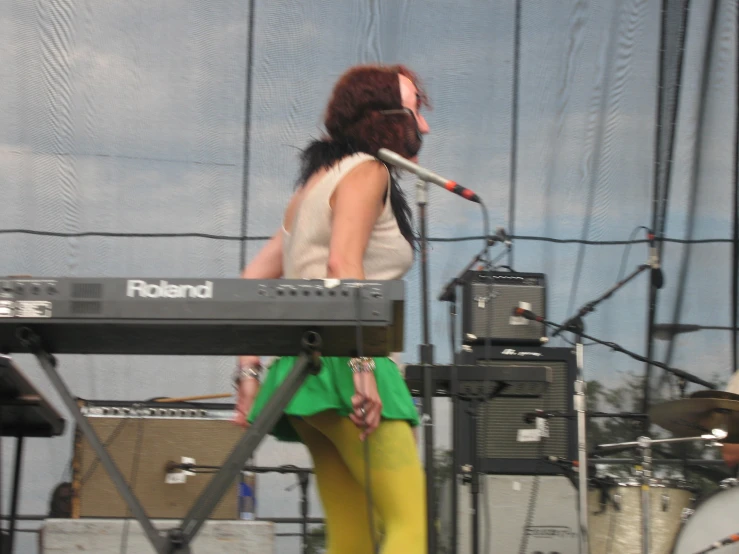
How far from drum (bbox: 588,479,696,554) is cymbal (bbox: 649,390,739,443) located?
45 centimetres

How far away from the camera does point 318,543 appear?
463 cm

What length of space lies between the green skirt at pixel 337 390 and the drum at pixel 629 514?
7.85ft

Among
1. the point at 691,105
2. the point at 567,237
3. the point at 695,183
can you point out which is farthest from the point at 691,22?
the point at 567,237

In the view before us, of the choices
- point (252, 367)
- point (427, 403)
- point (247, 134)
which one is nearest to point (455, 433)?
point (427, 403)

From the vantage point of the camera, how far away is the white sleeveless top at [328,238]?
221 centimetres

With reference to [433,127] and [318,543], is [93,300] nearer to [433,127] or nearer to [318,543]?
[318,543]

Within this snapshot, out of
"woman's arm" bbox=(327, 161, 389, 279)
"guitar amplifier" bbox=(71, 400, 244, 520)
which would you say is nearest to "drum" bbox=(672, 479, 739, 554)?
"guitar amplifier" bbox=(71, 400, 244, 520)

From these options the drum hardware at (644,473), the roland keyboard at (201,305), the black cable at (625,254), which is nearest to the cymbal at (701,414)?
the drum hardware at (644,473)

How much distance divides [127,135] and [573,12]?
2.19 meters

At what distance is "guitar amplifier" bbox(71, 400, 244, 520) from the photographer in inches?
154

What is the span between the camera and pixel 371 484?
2029 mm

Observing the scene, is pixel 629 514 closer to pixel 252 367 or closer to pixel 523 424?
pixel 523 424

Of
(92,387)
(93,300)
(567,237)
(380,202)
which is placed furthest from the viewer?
(567,237)

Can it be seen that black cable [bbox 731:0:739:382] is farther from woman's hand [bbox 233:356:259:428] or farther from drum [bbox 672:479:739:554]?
woman's hand [bbox 233:356:259:428]
